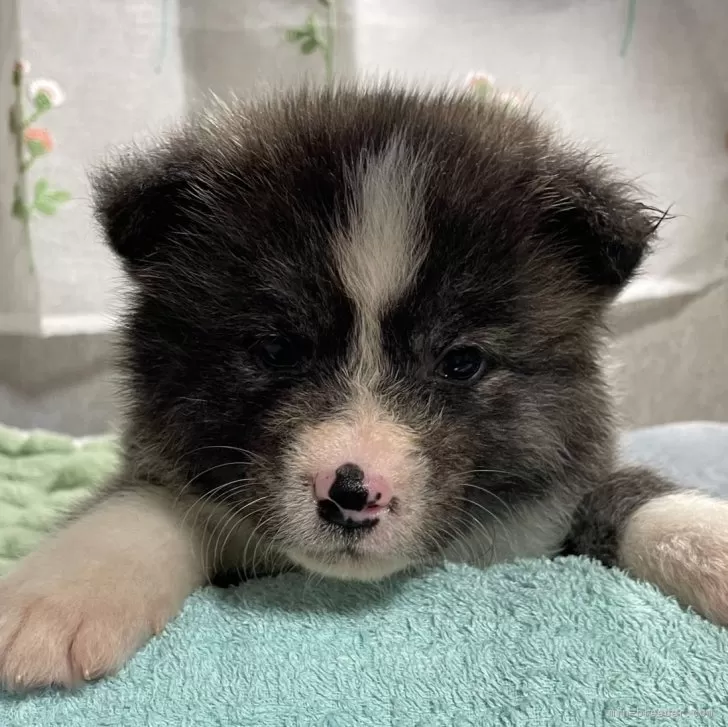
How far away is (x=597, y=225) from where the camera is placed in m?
1.51

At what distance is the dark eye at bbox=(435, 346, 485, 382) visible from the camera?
1.44 meters

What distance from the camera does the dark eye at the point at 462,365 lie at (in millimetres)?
1441

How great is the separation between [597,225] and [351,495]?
680mm

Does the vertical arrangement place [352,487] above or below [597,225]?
below

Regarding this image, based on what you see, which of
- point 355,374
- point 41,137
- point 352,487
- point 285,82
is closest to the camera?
point 352,487

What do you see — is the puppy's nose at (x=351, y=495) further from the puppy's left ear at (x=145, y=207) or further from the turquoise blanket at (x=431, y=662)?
the puppy's left ear at (x=145, y=207)

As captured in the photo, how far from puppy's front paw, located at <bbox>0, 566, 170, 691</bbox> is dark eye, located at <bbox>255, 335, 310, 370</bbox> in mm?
438

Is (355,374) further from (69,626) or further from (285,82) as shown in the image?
(285,82)

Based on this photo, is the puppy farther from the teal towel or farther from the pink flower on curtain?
the pink flower on curtain

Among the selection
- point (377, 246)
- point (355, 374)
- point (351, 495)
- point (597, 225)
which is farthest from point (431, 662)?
point (597, 225)

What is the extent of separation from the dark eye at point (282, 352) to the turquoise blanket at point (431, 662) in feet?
1.31

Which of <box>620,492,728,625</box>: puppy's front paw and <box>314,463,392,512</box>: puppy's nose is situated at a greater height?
<box>314,463,392,512</box>: puppy's nose

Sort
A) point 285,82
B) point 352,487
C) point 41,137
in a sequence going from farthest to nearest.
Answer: point 41,137 → point 285,82 → point 352,487

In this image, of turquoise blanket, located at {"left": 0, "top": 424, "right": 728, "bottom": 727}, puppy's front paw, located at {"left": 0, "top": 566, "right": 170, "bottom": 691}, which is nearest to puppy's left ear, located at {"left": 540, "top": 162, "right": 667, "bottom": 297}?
turquoise blanket, located at {"left": 0, "top": 424, "right": 728, "bottom": 727}
